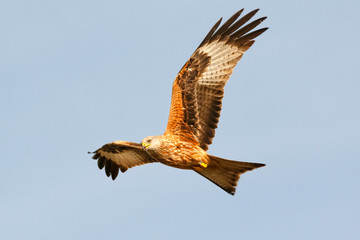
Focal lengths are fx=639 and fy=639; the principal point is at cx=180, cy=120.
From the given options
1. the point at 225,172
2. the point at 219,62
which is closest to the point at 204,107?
the point at 219,62

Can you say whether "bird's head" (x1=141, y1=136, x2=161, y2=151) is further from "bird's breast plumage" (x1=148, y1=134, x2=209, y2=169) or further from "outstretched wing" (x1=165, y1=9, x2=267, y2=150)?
"outstretched wing" (x1=165, y1=9, x2=267, y2=150)

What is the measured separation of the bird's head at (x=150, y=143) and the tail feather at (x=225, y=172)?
1085 millimetres

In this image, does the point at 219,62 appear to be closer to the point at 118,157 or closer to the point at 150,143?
the point at 150,143

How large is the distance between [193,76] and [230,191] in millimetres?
2444

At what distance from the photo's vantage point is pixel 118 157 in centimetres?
1494

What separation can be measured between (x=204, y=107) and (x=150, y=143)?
4.60 ft

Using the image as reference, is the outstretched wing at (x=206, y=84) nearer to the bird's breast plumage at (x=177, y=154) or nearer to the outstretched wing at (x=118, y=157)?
the bird's breast plumage at (x=177, y=154)

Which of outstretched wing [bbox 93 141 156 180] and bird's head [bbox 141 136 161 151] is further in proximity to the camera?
outstretched wing [bbox 93 141 156 180]

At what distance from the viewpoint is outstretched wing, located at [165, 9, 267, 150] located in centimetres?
1291

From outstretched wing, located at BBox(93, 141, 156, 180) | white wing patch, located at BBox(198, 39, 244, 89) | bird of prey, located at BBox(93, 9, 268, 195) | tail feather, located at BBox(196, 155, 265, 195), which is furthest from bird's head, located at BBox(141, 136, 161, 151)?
outstretched wing, located at BBox(93, 141, 156, 180)

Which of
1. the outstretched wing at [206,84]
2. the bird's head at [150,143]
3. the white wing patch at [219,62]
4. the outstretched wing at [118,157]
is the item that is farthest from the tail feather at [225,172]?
the outstretched wing at [118,157]

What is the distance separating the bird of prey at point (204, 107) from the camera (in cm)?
1253

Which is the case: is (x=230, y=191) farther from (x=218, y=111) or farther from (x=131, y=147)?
(x=131, y=147)

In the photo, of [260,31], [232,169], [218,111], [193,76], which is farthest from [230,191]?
[260,31]
